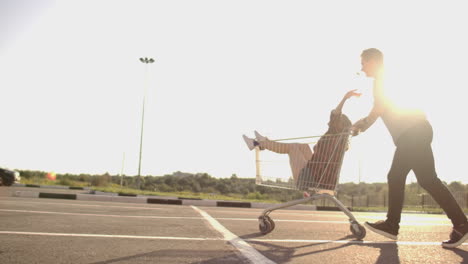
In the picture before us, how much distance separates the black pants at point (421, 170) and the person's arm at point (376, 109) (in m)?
0.34

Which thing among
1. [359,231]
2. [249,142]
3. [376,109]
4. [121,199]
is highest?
[376,109]

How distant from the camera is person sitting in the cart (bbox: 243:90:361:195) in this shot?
Answer: 4762mm

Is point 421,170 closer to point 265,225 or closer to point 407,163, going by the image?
point 407,163

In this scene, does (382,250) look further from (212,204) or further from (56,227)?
(212,204)

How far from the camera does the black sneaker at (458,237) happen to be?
4098 mm

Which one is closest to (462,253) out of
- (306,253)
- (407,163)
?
(407,163)

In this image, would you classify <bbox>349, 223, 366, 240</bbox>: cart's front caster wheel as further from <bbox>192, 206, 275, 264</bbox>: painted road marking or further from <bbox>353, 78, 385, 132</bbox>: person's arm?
<bbox>192, 206, 275, 264</bbox>: painted road marking

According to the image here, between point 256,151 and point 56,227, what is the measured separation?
2.56 metres

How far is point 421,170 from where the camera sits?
4.26m

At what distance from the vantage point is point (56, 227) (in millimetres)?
4512

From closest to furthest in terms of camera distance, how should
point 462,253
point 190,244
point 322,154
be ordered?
point 190,244
point 462,253
point 322,154

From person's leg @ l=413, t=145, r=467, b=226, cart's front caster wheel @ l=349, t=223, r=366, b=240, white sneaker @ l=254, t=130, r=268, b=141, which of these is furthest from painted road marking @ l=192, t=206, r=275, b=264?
person's leg @ l=413, t=145, r=467, b=226

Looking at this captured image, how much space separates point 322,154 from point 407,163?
95 centimetres

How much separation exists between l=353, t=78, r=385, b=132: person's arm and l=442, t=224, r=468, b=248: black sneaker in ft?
4.42
